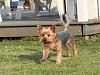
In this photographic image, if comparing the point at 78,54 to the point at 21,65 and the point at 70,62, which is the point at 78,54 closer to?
the point at 70,62

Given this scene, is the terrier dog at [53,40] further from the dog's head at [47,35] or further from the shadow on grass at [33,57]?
the shadow on grass at [33,57]

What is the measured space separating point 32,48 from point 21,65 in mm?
2759

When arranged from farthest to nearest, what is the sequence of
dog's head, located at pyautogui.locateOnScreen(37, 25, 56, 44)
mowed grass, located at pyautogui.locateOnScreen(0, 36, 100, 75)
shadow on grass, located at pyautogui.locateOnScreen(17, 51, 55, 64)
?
1. shadow on grass, located at pyautogui.locateOnScreen(17, 51, 55, 64)
2. dog's head, located at pyautogui.locateOnScreen(37, 25, 56, 44)
3. mowed grass, located at pyautogui.locateOnScreen(0, 36, 100, 75)

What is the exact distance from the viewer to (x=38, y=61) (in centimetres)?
930

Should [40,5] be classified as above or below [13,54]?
above

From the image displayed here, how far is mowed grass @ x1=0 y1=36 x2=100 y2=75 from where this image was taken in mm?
8188

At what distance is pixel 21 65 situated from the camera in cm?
891

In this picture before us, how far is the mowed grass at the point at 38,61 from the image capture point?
8188 millimetres

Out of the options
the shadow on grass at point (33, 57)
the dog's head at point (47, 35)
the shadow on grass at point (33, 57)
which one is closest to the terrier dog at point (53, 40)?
the dog's head at point (47, 35)

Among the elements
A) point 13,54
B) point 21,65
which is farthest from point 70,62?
point 13,54

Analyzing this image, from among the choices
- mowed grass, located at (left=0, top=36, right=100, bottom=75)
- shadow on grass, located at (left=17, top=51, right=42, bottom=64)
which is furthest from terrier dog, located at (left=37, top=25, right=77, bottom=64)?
shadow on grass, located at (left=17, top=51, right=42, bottom=64)

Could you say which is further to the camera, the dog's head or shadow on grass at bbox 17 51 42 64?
shadow on grass at bbox 17 51 42 64

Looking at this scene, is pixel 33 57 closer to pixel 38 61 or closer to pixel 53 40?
pixel 38 61

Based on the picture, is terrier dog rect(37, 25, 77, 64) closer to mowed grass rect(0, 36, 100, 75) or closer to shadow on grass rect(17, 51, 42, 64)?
mowed grass rect(0, 36, 100, 75)
